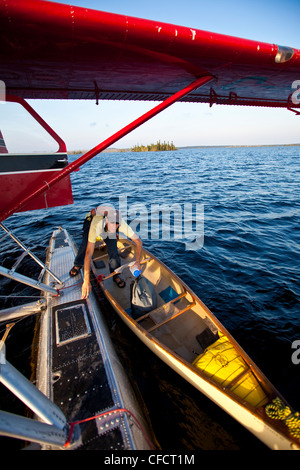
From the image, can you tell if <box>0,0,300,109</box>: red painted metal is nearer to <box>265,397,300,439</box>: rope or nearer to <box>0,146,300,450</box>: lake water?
<box>265,397,300,439</box>: rope

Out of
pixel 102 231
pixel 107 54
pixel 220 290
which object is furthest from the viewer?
pixel 220 290

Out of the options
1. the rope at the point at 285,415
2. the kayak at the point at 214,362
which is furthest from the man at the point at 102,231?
the rope at the point at 285,415

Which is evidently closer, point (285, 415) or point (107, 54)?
point (107, 54)

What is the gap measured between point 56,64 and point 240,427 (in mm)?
6765

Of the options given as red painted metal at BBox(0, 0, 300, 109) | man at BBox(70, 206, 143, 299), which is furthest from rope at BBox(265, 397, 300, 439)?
red painted metal at BBox(0, 0, 300, 109)

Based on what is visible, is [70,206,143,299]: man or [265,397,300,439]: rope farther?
[70,206,143,299]: man

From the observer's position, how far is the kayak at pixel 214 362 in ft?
9.12

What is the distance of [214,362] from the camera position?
11.9ft

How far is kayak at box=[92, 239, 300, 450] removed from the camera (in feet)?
Result: 9.12

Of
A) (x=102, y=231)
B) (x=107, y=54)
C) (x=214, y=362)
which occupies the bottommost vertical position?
(x=214, y=362)

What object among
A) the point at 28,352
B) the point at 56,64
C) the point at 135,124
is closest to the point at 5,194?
the point at 56,64

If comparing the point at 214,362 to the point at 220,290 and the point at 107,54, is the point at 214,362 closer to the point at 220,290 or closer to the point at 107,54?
the point at 220,290

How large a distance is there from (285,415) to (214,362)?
1142mm

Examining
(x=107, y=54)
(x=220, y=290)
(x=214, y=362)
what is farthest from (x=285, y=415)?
(x=107, y=54)
